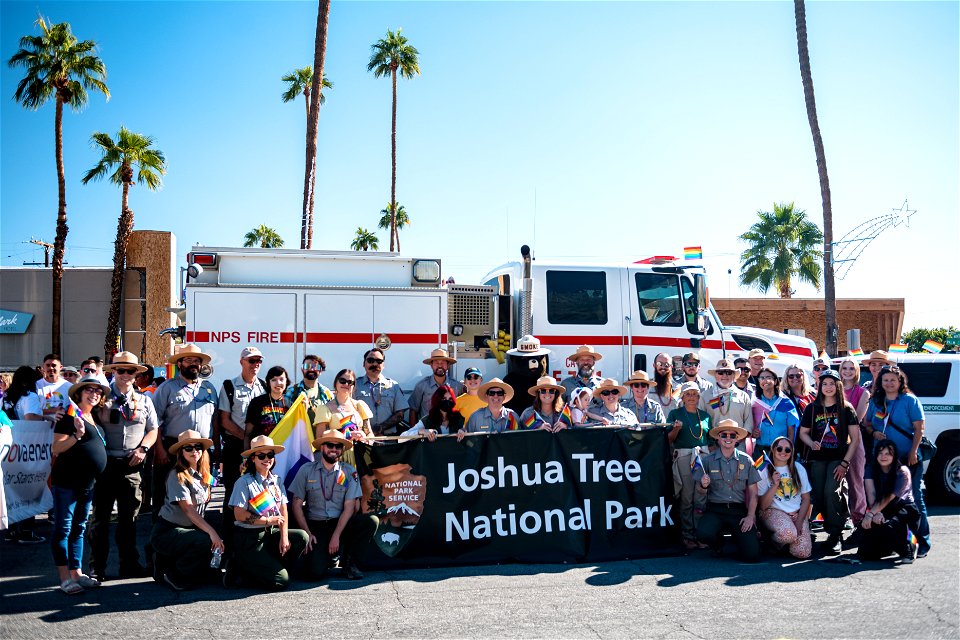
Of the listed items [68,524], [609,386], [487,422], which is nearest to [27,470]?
[68,524]

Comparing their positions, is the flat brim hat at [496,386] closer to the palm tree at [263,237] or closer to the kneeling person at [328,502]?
the kneeling person at [328,502]

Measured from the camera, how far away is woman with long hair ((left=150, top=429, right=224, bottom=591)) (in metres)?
6.32

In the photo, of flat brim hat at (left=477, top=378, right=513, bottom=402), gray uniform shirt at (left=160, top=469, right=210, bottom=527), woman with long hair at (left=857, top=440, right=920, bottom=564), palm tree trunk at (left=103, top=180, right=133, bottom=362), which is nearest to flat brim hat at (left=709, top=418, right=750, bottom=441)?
woman with long hair at (left=857, top=440, right=920, bottom=564)

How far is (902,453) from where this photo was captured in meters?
8.06

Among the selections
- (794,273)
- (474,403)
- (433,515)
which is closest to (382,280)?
(474,403)

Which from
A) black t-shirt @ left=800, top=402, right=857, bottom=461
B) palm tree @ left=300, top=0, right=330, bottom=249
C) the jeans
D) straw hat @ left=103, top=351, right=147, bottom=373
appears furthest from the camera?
palm tree @ left=300, top=0, right=330, bottom=249

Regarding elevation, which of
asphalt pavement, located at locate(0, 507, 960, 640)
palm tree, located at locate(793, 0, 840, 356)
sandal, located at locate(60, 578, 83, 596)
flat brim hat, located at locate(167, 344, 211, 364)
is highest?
palm tree, located at locate(793, 0, 840, 356)

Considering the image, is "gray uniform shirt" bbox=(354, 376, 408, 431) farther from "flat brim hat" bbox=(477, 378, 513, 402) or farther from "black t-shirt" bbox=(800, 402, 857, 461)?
"black t-shirt" bbox=(800, 402, 857, 461)

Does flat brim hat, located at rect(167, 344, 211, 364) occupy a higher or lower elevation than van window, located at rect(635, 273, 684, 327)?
lower

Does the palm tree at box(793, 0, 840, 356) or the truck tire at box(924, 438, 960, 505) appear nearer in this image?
the truck tire at box(924, 438, 960, 505)

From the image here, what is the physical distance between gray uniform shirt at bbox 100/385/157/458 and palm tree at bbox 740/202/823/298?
31.7m

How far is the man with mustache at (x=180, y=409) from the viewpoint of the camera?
23.9 ft

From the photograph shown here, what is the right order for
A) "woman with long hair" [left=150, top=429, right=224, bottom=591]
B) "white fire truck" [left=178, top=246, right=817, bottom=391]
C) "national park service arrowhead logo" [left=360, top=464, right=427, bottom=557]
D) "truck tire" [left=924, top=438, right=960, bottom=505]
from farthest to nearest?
"truck tire" [left=924, top=438, right=960, bottom=505] < "white fire truck" [left=178, top=246, right=817, bottom=391] < "national park service arrowhead logo" [left=360, top=464, right=427, bottom=557] < "woman with long hair" [left=150, top=429, right=224, bottom=591]

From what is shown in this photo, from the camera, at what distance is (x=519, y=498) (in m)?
7.42
